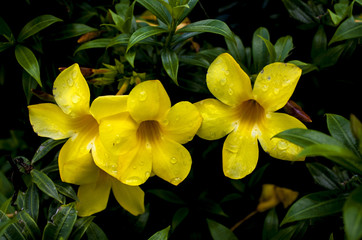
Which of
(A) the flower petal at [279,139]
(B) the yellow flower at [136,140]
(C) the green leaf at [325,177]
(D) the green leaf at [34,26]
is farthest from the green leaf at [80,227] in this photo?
(C) the green leaf at [325,177]

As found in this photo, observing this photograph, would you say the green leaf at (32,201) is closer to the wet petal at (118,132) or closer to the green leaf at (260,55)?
the wet petal at (118,132)

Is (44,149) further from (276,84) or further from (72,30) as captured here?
(276,84)

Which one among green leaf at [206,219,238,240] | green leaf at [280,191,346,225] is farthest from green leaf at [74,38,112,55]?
green leaf at [280,191,346,225]

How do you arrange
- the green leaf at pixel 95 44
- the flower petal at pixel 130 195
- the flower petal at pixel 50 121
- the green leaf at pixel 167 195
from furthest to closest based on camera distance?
1. the green leaf at pixel 167 195
2. the green leaf at pixel 95 44
3. the flower petal at pixel 130 195
4. the flower petal at pixel 50 121

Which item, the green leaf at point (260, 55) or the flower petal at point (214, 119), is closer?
the flower petal at point (214, 119)

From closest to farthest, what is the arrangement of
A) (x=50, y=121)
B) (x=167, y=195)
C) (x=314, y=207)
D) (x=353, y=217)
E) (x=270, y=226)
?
(x=353, y=217) → (x=314, y=207) → (x=50, y=121) → (x=270, y=226) → (x=167, y=195)

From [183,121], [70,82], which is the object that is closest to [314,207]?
[183,121]
